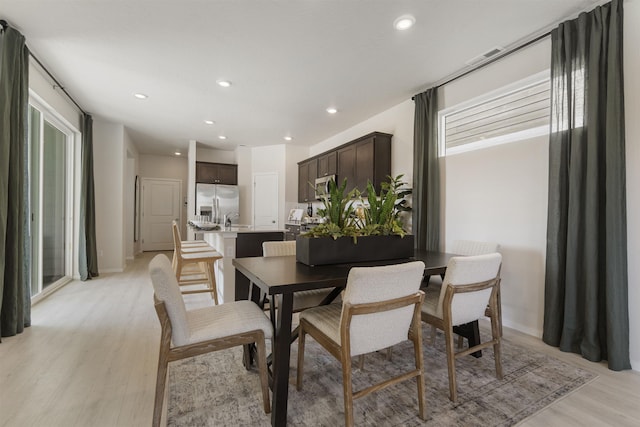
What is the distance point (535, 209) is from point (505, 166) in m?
0.50

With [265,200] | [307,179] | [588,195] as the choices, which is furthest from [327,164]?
[588,195]

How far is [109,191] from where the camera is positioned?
5.22 metres

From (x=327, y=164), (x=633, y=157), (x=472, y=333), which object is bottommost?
(x=472, y=333)

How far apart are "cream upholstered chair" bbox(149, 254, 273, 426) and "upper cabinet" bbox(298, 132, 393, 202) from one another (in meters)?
2.83

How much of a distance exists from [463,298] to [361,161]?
2985 mm

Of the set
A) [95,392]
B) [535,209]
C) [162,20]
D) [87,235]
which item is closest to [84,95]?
[87,235]

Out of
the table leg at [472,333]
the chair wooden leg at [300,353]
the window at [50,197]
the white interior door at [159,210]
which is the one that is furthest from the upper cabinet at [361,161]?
the white interior door at [159,210]

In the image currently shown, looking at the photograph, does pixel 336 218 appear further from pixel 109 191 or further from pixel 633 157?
pixel 109 191

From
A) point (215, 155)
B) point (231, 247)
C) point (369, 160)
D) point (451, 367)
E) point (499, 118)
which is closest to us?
point (451, 367)

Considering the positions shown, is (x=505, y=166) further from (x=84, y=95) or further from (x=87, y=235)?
(x=87, y=235)

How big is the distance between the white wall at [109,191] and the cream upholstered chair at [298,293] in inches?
168

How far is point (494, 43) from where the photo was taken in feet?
8.64

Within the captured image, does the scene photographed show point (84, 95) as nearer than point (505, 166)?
No

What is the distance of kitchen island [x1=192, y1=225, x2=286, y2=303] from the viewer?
3281mm
